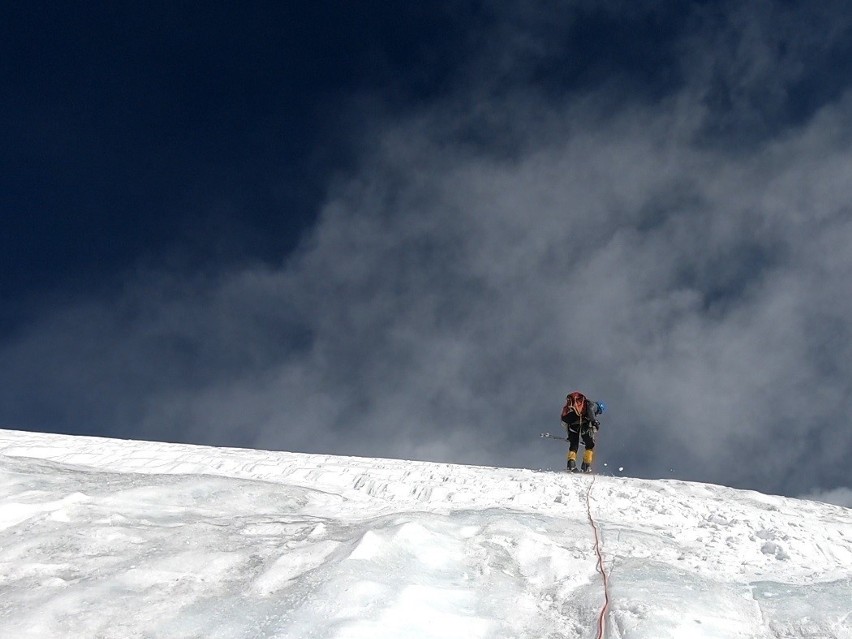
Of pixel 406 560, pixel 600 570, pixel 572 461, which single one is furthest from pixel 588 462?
pixel 406 560

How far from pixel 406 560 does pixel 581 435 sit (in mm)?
8856

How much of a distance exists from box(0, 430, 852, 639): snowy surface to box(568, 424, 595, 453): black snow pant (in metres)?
3.69

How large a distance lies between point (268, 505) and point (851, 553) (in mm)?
7016

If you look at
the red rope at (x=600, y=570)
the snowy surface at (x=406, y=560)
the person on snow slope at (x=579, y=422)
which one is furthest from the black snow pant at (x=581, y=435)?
the red rope at (x=600, y=570)

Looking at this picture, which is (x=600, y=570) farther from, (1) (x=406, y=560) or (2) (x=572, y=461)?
(2) (x=572, y=461)

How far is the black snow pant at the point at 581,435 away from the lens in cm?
1368

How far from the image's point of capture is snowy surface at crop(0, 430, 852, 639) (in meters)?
4.90

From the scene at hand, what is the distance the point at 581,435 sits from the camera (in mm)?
13922

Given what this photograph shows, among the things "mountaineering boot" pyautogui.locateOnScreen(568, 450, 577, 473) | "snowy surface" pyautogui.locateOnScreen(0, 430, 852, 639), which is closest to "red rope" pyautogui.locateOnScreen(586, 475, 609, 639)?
"snowy surface" pyautogui.locateOnScreen(0, 430, 852, 639)

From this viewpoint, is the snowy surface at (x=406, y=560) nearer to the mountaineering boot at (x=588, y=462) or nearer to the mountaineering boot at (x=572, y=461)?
the mountaineering boot at (x=588, y=462)

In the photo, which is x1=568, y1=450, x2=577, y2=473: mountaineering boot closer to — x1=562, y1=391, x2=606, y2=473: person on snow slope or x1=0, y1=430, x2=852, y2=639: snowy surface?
x1=562, y1=391, x2=606, y2=473: person on snow slope

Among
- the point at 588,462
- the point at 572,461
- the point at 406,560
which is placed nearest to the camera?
the point at 406,560

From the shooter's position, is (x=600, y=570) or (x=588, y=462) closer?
(x=600, y=570)

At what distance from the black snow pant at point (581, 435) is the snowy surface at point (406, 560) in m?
3.69
